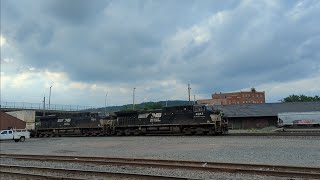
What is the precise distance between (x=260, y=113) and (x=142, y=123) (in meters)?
31.6

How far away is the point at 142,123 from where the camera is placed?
39812mm

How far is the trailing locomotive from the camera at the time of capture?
34.6 m

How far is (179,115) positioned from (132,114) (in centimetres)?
722

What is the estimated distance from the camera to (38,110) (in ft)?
333

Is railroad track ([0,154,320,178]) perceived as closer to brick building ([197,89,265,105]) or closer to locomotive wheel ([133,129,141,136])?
locomotive wheel ([133,129,141,136])

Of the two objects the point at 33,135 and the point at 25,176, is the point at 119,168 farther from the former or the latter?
the point at 33,135

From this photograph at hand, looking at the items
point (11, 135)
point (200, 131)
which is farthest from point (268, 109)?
point (11, 135)

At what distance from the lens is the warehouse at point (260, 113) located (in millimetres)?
63156

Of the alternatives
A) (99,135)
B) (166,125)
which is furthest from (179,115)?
(99,135)

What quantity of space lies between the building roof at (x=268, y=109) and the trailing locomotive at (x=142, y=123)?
1136 inches

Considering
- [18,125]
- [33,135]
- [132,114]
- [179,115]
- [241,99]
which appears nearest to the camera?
[179,115]

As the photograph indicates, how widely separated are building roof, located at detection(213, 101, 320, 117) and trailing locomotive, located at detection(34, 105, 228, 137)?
28.9 metres

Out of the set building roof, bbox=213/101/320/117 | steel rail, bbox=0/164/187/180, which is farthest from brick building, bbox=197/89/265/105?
steel rail, bbox=0/164/187/180

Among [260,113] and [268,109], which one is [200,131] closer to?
[260,113]
